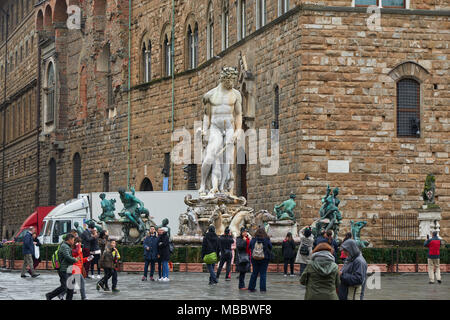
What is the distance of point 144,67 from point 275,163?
18453mm

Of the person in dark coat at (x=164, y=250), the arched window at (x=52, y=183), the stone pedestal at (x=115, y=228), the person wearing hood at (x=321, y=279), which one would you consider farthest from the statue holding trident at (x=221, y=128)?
the arched window at (x=52, y=183)

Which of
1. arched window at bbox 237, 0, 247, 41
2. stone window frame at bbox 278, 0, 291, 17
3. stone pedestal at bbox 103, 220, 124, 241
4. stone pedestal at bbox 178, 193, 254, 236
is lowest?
stone pedestal at bbox 103, 220, 124, 241

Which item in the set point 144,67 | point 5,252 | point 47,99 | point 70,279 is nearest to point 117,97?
point 144,67

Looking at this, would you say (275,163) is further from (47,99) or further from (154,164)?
(47,99)

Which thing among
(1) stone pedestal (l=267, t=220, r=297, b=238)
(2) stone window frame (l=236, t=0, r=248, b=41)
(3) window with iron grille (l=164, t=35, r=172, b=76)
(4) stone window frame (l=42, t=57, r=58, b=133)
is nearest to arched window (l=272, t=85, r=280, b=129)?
(2) stone window frame (l=236, t=0, r=248, b=41)

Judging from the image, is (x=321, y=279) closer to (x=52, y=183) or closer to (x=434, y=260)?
(x=434, y=260)

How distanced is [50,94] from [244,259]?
141 feet

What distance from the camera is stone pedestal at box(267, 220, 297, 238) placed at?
1126 inches

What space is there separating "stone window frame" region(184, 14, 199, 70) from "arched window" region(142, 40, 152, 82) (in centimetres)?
385

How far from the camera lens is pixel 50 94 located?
6294 cm

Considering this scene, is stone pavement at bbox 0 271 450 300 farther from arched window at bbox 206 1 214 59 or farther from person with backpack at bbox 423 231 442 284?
arched window at bbox 206 1 214 59

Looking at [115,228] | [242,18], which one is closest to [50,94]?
[242,18]

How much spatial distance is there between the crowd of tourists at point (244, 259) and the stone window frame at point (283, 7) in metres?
8.93

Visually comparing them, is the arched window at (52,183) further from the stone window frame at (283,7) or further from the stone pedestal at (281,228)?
the stone pedestal at (281,228)
